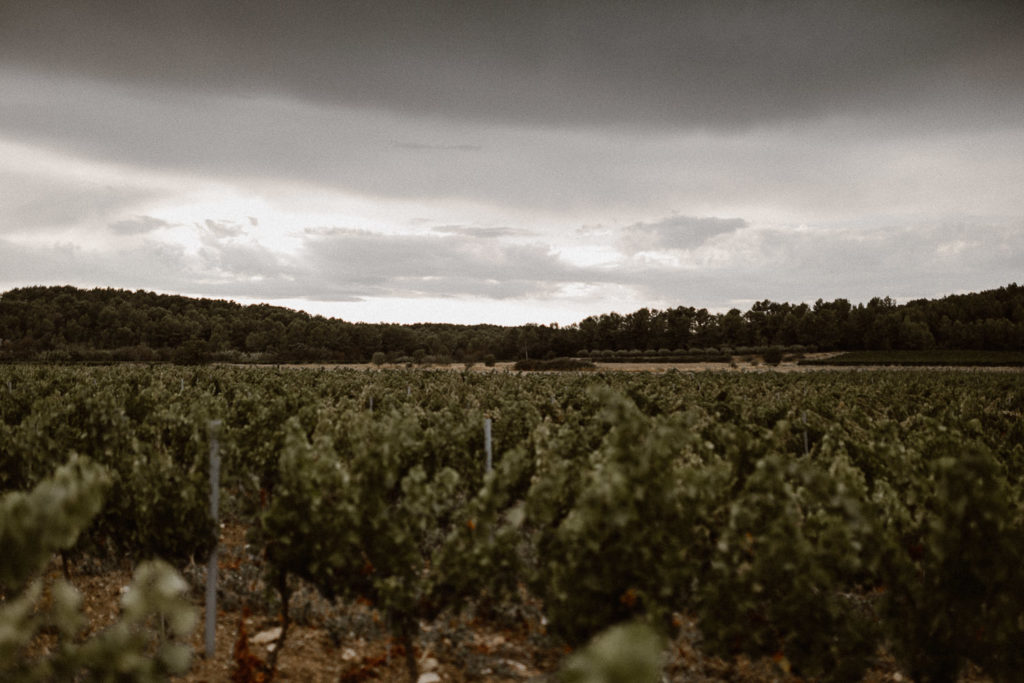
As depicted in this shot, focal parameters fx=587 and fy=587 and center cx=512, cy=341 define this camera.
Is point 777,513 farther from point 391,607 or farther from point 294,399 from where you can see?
point 294,399

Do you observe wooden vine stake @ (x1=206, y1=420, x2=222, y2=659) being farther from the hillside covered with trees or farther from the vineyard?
the hillside covered with trees

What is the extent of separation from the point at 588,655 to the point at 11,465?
11213 millimetres

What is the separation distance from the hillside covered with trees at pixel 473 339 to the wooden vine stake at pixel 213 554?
3249 inches

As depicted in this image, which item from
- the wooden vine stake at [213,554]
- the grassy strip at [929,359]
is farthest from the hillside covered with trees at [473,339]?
the wooden vine stake at [213,554]

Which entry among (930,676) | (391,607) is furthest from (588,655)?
(930,676)

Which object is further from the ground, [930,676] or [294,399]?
[294,399]

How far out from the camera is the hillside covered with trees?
3620 inches

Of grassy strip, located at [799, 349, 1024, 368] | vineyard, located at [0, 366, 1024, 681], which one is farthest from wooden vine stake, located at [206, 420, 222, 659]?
grassy strip, located at [799, 349, 1024, 368]

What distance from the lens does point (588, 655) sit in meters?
1.95

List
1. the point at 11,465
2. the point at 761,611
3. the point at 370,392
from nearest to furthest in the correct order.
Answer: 1. the point at 761,611
2. the point at 11,465
3. the point at 370,392

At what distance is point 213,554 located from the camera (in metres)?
6.38

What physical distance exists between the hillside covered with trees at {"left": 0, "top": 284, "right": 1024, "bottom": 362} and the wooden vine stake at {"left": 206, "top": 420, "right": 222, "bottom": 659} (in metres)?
82.5

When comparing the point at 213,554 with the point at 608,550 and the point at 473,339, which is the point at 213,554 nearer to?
the point at 608,550

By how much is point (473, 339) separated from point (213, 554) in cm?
11870
